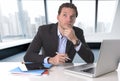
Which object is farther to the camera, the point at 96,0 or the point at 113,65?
the point at 96,0

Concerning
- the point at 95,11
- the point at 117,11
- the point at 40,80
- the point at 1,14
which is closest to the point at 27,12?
the point at 1,14

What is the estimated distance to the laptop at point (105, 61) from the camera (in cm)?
89

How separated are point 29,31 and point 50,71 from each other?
4572mm

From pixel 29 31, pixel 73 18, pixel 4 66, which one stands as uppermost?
pixel 73 18

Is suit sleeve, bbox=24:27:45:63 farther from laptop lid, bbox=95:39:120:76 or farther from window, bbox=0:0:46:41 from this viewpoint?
window, bbox=0:0:46:41

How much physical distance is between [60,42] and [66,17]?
25 centimetres

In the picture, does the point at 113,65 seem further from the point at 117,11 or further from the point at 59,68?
the point at 117,11

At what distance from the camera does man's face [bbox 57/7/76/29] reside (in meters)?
1.35

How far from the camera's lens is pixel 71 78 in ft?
3.23

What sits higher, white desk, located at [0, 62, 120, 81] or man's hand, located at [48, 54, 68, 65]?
man's hand, located at [48, 54, 68, 65]

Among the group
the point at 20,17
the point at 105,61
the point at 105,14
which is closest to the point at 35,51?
the point at 105,61

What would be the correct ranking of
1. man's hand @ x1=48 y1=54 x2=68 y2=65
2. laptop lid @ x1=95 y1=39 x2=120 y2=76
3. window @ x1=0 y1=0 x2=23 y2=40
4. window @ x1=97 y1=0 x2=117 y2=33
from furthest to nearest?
window @ x1=97 y1=0 x2=117 y2=33
window @ x1=0 y1=0 x2=23 y2=40
man's hand @ x1=48 y1=54 x2=68 y2=65
laptop lid @ x1=95 y1=39 x2=120 y2=76

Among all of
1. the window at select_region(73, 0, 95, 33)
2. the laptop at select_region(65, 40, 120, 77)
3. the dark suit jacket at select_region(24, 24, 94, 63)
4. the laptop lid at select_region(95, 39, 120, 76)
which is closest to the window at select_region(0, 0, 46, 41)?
the window at select_region(73, 0, 95, 33)

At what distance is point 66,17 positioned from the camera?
4.55ft
